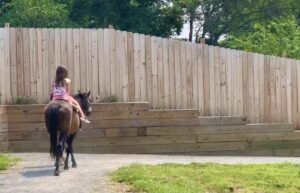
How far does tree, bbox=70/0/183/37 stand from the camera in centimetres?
2470

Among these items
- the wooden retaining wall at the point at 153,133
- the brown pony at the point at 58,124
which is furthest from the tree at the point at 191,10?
the brown pony at the point at 58,124

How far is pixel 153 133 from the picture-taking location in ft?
53.3

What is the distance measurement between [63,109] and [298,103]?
7.54m

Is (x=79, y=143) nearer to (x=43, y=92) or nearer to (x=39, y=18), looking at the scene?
(x=43, y=92)

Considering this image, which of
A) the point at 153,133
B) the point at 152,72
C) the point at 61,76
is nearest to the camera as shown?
the point at 61,76

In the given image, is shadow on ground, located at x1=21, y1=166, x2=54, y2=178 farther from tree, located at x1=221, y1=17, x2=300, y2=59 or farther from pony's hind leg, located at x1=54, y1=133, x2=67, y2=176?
tree, located at x1=221, y1=17, x2=300, y2=59

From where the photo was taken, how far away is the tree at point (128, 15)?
81.0 feet

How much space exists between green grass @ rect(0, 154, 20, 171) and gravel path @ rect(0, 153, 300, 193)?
15 cm

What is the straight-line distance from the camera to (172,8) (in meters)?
26.9

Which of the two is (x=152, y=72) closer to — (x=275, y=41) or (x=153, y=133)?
(x=153, y=133)

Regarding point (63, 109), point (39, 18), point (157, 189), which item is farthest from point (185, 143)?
point (39, 18)

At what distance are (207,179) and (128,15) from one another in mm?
15013

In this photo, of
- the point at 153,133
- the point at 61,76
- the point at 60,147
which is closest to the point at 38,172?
the point at 60,147

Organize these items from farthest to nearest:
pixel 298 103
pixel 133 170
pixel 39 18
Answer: pixel 39 18, pixel 298 103, pixel 133 170
